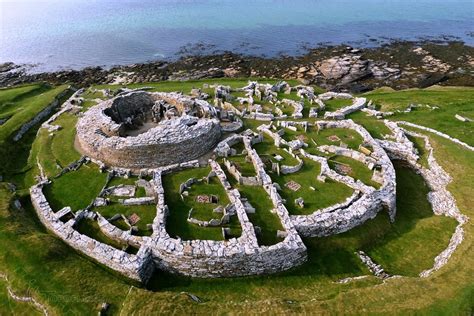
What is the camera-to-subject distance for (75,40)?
82.4 metres

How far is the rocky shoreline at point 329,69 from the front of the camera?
168ft

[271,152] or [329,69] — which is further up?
[271,152]

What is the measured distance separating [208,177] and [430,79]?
42644 millimetres

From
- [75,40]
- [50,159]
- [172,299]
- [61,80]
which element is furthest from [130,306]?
[75,40]

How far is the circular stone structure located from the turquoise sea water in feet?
117

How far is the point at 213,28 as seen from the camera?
84000 millimetres

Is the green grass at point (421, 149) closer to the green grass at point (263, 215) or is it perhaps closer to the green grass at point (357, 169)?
the green grass at point (357, 169)

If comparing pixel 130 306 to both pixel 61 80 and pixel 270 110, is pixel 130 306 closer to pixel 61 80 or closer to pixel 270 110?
pixel 270 110

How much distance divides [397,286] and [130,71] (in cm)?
5452

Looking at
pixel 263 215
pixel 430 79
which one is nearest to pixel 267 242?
pixel 263 215

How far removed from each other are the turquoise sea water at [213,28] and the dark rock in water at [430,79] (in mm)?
20588

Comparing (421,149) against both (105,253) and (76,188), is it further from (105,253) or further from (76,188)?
(76,188)

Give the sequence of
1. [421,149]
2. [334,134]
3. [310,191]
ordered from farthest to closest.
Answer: [334,134] < [421,149] < [310,191]

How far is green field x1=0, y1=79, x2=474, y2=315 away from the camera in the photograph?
15789mm
